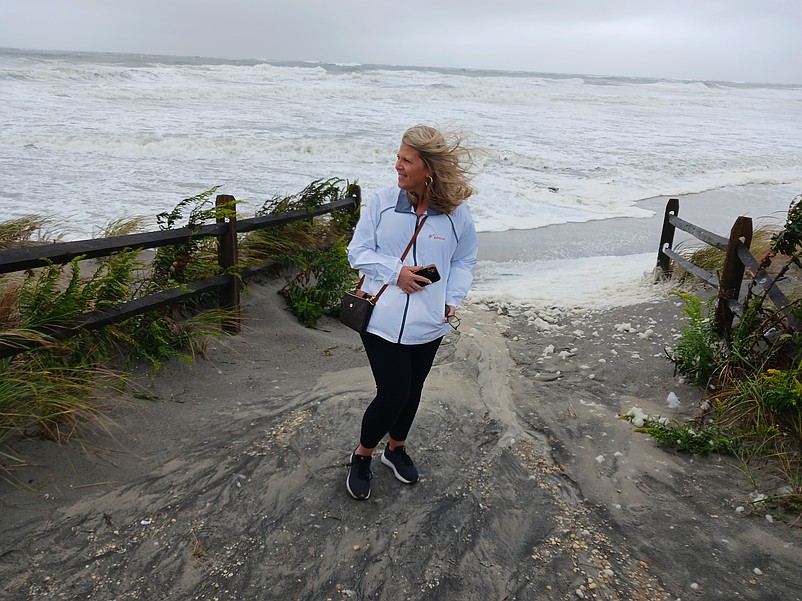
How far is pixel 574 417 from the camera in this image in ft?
15.2

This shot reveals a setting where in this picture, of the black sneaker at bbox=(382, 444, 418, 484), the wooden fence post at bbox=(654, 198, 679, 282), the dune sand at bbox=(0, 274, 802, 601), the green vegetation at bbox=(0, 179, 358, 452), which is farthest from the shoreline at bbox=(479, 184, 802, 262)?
the black sneaker at bbox=(382, 444, 418, 484)

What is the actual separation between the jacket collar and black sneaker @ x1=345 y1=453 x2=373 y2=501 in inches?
53.1

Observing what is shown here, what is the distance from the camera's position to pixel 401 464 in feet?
11.8

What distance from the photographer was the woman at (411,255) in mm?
3043

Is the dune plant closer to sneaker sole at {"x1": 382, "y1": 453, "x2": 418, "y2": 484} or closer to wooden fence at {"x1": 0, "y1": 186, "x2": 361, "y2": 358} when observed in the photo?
wooden fence at {"x1": 0, "y1": 186, "x2": 361, "y2": 358}

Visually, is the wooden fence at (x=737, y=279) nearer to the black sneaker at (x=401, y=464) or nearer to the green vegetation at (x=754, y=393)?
the green vegetation at (x=754, y=393)

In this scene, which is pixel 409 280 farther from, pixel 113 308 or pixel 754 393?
pixel 754 393

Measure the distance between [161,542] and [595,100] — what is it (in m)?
48.9

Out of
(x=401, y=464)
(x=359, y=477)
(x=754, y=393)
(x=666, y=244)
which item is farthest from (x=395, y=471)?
(x=666, y=244)

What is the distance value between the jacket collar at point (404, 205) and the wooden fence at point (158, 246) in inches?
85.5

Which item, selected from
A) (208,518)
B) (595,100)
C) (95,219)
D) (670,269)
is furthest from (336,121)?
(595,100)

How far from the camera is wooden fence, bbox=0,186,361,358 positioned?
3.63 m

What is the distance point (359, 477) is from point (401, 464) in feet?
0.96

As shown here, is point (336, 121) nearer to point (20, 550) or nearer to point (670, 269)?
point (670, 269)
